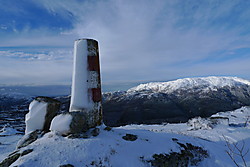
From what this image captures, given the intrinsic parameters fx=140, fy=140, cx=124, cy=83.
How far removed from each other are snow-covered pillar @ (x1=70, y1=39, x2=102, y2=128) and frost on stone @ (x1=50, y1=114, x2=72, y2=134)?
2.77 ft

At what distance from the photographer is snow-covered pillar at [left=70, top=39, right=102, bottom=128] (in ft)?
25.0

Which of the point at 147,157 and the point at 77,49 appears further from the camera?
the point at 77,49

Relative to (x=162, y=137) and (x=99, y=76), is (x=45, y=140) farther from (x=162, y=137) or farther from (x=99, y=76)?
(x=162, y=137)

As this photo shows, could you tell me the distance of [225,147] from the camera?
8.85 m

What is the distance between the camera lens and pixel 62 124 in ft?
21.6

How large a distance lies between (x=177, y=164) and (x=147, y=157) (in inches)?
63.8

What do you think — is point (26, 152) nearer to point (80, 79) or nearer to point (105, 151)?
point (105, 151)

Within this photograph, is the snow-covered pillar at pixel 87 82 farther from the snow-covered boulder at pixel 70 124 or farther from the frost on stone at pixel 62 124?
the frost on stone at pixel 62 124

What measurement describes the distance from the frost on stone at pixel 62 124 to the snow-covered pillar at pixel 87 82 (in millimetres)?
845

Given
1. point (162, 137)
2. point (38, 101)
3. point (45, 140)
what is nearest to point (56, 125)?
point (45, 140)

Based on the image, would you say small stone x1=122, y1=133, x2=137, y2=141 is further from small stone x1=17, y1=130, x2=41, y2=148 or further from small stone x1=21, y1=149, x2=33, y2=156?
small stone x1=17, y1=130, x2=41, y2=148

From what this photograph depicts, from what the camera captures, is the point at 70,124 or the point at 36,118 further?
the point at 36,118

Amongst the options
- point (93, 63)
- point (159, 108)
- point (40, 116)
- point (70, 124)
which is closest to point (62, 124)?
point (70, 124)

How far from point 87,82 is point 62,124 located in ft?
8.14
